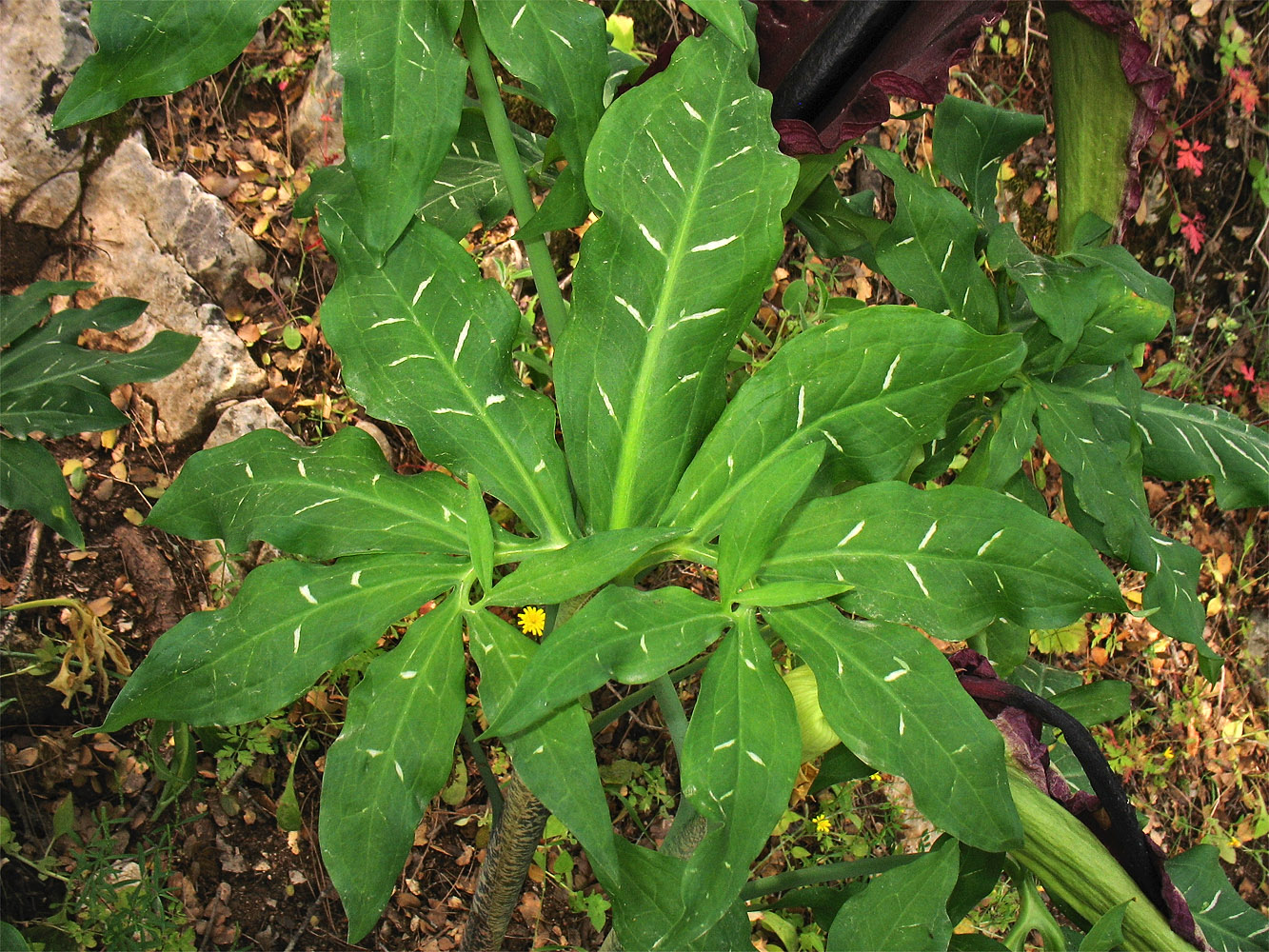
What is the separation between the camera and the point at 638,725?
191cm

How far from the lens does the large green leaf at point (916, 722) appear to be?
74 centimetres

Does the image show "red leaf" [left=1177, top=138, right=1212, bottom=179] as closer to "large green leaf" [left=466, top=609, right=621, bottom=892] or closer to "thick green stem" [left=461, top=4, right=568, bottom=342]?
"thick green stem" [left=461, top=4, right=568, bottom=342]

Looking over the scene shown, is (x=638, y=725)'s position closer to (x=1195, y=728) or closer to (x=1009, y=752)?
(x=1009, y=752)

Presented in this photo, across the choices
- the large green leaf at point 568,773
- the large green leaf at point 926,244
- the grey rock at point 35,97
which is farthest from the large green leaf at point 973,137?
the grey rock at point 35,97

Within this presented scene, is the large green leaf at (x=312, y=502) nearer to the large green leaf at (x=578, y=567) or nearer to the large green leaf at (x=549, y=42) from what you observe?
the large green leaf at (x=578, y=567)

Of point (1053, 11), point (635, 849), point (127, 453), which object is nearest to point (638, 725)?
point (635, 849)

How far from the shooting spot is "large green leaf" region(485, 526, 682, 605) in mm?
794

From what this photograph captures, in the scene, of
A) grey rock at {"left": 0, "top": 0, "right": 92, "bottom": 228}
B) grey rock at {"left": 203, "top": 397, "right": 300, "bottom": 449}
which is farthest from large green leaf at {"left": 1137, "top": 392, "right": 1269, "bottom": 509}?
grey rock at {"left": 0, "top": 0, "right": 92, "bottom": 228}

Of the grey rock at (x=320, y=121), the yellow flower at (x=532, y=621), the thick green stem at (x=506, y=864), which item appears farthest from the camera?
the grey rock at (x=320, y=121)

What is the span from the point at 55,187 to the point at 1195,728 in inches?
118

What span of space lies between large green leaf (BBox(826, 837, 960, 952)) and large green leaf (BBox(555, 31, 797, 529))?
18.2 inches

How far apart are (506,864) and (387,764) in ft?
1.40

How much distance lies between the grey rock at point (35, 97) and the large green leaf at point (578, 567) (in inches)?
60.4

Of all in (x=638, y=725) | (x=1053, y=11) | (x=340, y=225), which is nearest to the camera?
(x=340, y=225)
